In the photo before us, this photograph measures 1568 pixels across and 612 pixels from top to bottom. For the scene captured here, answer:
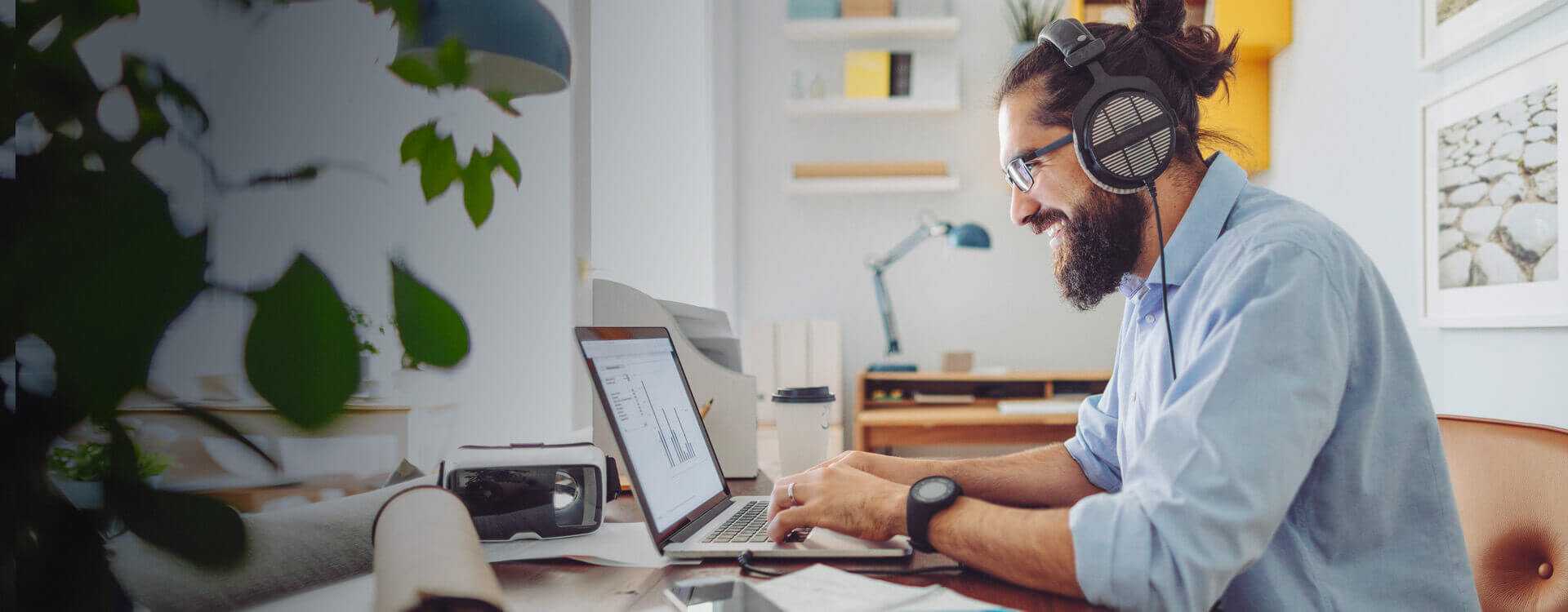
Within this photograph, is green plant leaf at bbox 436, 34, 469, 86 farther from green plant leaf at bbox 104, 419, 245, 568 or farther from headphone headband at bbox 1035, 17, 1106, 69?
headphone headband at bbox 1035, 17, 1106, 69

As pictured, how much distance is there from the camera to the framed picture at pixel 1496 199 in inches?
62.4

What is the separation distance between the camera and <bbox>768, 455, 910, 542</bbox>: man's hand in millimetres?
794

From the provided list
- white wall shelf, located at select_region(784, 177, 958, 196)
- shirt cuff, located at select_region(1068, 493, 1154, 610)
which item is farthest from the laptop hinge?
white wall shelf, located at select_region(784, 177, 958, 196)

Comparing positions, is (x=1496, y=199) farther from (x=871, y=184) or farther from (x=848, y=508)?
(x=871, y=184)

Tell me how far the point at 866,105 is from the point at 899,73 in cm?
22

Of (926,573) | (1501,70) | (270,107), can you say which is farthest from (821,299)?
(270,107)

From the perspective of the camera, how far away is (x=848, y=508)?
2.65ft

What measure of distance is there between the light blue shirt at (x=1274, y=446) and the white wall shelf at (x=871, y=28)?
2482 mm

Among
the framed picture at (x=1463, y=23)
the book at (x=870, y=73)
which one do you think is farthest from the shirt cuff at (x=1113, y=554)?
the book at (x=870, y=73)

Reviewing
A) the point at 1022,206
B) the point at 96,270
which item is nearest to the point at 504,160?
the point at 96,270

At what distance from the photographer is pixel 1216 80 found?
43.0 inches

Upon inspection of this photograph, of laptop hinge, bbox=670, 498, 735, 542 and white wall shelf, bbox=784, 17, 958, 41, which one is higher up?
white wall shelf, bbox=784, 17, 958, 41

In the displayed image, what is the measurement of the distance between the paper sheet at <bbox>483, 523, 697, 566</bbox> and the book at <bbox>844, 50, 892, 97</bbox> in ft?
8.84

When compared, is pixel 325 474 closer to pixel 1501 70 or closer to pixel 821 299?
pixel 1501 70
